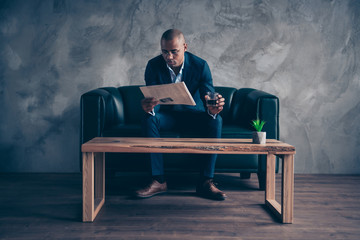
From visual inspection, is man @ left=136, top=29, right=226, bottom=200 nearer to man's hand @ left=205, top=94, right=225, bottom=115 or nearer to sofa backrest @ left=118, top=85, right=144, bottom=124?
man's hand @ left=205, top=94, right=225, bottom=115

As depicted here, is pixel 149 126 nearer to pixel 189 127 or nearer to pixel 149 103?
pixel 149 103

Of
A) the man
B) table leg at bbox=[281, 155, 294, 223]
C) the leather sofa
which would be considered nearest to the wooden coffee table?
table leg at bbox=[281, 155, 294, 223]

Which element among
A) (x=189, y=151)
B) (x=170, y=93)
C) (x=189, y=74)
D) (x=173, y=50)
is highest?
(x=173, y=50)

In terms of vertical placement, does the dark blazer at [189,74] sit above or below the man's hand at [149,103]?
above

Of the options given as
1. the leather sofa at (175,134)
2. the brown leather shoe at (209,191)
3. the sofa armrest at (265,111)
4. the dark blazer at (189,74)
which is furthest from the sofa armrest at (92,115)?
the sofa armrest at (265,111)

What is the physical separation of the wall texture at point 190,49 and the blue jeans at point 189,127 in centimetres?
93

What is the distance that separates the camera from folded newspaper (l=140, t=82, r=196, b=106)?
1.71 metres

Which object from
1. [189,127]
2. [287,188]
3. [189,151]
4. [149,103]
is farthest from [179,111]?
[287,188]

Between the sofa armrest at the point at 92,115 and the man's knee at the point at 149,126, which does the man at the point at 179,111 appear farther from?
the sofa armrest at the point at 92,115

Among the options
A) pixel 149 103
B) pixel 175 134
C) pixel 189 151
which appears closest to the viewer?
pixel 189 151

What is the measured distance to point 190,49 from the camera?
291 cm

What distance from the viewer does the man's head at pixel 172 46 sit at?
1981mm

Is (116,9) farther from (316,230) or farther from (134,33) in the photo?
(316,230)

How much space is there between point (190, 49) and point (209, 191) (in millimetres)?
1490
